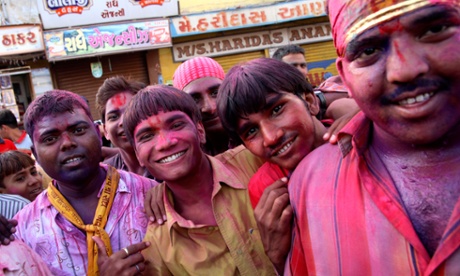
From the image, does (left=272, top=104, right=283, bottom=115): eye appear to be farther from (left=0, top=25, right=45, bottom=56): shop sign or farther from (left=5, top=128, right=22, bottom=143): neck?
(left=0, top=25, right=45, bottom=56): shop sign

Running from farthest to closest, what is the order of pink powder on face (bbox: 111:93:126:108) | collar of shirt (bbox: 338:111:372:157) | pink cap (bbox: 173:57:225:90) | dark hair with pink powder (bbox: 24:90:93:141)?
pink powder on face (bbox: 111:93:126:108)
pink cap (bbox: 173:57:225:90)
dark hair with pink powder (bbox: 24:90:93:141)
collar of shirt (bbox: 338:111:372:157)

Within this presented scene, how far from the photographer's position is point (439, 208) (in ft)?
3.29

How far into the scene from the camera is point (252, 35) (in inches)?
464

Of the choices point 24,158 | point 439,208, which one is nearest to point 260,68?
point 439,208

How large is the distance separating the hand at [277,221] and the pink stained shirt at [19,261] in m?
1.01

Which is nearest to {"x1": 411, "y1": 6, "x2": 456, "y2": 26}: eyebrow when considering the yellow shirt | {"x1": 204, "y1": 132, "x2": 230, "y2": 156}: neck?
the yellow shirt

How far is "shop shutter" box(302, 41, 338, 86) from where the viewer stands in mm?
12352

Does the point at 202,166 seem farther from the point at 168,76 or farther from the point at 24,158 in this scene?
the point at 168,76

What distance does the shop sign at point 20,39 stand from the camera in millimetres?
9430

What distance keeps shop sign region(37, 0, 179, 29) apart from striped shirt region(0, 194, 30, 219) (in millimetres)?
8994

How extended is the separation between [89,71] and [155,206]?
32.7ft

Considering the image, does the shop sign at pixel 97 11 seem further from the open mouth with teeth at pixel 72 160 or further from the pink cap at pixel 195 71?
the open mouth with teeth at pixel 72 160

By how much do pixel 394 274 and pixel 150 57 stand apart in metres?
10.9

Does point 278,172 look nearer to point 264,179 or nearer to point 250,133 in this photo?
point 264,179
